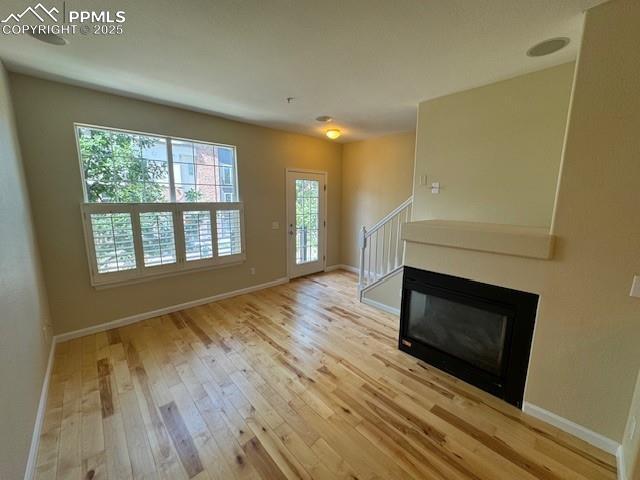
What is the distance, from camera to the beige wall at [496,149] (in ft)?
7.67

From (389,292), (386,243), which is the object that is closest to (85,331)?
(389,292)

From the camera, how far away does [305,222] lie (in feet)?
17.2

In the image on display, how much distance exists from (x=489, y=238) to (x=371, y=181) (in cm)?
338

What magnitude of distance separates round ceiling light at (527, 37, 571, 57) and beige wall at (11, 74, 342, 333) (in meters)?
3.48

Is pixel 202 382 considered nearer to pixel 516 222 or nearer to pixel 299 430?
pixel 299 430

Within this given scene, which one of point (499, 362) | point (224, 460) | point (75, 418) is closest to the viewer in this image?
point (224, 460)

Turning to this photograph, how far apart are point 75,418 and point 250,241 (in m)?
2.85

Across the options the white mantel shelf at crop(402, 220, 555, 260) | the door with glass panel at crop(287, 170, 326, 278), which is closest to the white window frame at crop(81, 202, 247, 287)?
the door with glass panel at crop(287, 170, 326, 278)

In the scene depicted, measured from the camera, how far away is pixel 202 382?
2.28 metres

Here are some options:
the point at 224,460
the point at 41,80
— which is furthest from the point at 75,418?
the point at 41,80

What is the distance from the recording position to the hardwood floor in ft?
5.16

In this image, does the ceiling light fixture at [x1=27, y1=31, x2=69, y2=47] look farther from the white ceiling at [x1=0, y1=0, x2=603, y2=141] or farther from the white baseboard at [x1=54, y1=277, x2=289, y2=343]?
the white baseboard at [x1=54, y1=277, x2=289, y2=343]

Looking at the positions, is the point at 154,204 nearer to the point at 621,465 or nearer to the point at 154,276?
the point at 154,276

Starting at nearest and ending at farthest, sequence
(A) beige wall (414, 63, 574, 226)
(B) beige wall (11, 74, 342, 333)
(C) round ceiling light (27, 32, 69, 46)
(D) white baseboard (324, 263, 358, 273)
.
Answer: (C) round ceiling light (27, 32, 69, 46) < (A) beige wall (414, 63, 574, 226) < (B) beige wall (11, 74, 342, 333) < (D) white baseboard (324, 263, 358, 273)
